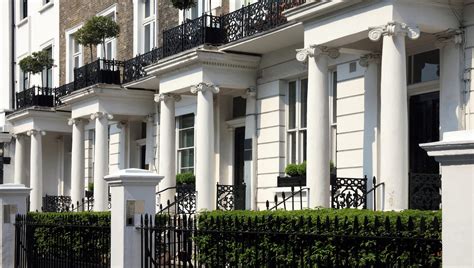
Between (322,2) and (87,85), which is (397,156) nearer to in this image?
(322,2)

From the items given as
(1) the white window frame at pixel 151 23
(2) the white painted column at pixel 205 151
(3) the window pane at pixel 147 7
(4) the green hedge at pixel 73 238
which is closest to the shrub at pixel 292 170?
(2) the white painted column at pixel 205 151

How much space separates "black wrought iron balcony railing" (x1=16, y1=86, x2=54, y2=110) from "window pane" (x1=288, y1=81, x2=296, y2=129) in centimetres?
1219

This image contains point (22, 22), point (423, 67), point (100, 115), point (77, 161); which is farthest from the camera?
point (22, 22)

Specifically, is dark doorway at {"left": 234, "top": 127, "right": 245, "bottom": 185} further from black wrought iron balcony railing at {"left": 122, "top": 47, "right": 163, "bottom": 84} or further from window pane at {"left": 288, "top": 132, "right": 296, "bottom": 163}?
black wrought iron balcony railing at {"left": 122, "top": 47, "right": 163, "bottom": 84}

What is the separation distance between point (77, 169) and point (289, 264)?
15.7 m

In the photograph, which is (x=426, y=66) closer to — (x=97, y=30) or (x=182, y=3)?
(x=182, y=3)

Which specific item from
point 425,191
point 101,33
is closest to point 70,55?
point 101,33

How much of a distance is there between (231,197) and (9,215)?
642 cm

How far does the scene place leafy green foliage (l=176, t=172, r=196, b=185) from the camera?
68.8ft

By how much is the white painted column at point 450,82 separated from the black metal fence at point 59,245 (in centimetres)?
586

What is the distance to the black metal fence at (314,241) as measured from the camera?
7465 mm

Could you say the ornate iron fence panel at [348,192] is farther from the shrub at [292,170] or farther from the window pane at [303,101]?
the window pane at [303,101]

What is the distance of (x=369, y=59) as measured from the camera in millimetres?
15352

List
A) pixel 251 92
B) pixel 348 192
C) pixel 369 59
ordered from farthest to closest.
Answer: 1. pixel 251 92
2. pixel 369 59
3. pixel 348 192
